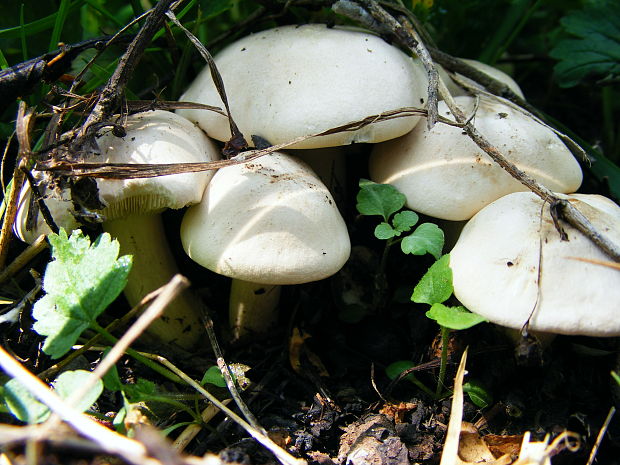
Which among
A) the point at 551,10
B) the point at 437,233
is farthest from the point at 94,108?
the point at 551,10

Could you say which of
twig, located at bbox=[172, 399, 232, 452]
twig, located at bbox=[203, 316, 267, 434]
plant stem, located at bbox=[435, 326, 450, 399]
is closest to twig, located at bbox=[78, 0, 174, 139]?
twig, located at bbox=[203, 316, 267, 434]

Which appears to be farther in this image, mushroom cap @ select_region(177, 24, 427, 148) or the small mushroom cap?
mushroom cap @ select_region(177, 24, 427, 148)

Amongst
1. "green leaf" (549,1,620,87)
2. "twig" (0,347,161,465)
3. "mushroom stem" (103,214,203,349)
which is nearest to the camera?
"twig" (0,347,161,465)

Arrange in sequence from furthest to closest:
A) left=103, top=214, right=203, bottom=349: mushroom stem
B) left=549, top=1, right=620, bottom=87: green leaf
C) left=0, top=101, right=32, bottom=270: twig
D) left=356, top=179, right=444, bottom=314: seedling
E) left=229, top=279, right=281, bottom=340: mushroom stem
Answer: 1. left=549, top=1, right=620, bottom=87: green leaf
2. left=229, top=279, right=281, bottom=340: mushroom stem
3. left=103, top=214, right=203, bottom=349: mushroom stem
4. left=356, top=179, right=444, bottom=314: seedling
5. left=0, top=101, right=32, bottom=270: twig

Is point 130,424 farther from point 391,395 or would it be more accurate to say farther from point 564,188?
point 564,188

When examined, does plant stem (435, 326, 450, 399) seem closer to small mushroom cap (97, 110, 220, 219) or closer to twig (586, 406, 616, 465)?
twig (586, 406, 616, 465)

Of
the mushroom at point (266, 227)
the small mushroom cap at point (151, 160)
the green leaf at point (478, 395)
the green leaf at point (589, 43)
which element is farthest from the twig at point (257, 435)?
the green leaf at point (589, 43)
